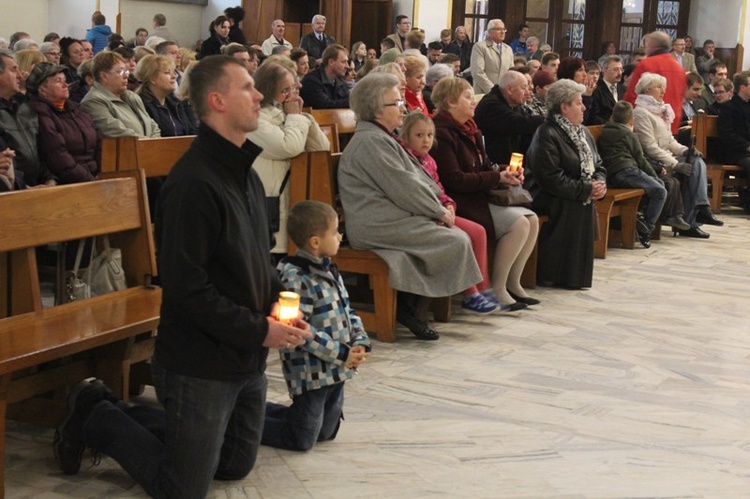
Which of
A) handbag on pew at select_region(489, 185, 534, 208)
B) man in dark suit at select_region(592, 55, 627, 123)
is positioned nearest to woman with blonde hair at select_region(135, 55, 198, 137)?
handbag on pew at select_region(489, 185, 534, 208)

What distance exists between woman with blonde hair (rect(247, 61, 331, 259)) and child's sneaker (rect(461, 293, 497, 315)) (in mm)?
973

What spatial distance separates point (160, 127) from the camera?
645 centimetres

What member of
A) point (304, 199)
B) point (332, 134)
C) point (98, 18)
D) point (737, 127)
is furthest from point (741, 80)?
point (98, 18)

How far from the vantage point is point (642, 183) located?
8211 mm

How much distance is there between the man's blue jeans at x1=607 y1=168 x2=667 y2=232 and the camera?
821cm

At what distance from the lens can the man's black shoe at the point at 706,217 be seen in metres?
9.61

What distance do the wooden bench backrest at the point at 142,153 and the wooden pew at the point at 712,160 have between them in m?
6.49

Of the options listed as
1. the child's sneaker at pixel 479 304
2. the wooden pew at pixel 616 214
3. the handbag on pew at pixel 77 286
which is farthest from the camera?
the wooden pew at pixel 616 214

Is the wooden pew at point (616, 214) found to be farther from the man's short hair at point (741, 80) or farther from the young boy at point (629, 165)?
the man's short hair at point (741, 80)

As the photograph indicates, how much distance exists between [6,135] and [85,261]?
3.15 feet

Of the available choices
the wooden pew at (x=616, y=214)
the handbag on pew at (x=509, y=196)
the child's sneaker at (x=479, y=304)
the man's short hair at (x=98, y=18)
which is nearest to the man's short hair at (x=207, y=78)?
the child's sneaker at (x=479, y=304)

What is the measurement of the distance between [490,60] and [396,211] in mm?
7047

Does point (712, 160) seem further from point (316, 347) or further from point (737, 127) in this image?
Answer: point (316, 347)

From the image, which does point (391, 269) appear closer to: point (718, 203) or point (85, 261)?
point (85, 261)
